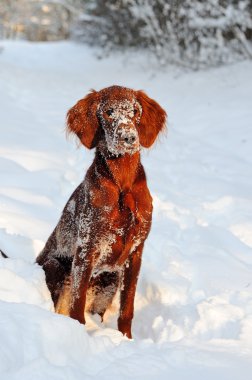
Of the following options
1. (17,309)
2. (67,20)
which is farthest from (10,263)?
(67,20)

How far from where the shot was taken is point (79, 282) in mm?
3176

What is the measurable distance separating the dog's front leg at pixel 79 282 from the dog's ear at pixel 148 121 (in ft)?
2.35

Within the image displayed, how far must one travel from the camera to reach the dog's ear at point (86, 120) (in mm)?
3127

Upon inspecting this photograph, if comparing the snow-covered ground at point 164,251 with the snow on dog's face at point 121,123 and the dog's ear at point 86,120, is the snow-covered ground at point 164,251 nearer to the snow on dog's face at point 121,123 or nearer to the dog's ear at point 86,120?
the dog's ear at point 86,120

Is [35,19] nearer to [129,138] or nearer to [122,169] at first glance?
[122,169]

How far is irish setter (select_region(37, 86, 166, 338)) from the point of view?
304 centimetres

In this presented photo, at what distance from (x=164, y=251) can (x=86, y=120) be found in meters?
1.77

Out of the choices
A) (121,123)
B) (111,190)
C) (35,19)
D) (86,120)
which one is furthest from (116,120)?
(35,19)

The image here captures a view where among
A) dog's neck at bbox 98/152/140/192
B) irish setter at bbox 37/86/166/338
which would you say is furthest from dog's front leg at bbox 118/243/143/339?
dog's neck at bbox 98/152/140/192

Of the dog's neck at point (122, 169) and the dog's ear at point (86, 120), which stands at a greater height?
the dog's ear at point (86, 120)

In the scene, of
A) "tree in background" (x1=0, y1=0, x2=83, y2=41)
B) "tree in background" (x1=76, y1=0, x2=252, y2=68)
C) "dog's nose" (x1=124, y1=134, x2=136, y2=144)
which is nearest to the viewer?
"dog's nose" (x1=124, y1=134, x2=136, y2=144)

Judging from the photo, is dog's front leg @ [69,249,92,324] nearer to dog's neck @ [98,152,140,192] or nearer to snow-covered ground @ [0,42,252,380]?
snow-covered ground @ [0,42,252,380]

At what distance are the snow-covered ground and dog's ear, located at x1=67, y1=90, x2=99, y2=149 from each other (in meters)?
0.59

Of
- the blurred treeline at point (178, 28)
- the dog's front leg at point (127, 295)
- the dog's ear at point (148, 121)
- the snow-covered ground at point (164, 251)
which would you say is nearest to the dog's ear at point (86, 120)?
the dog's ear at point (148, 121)
